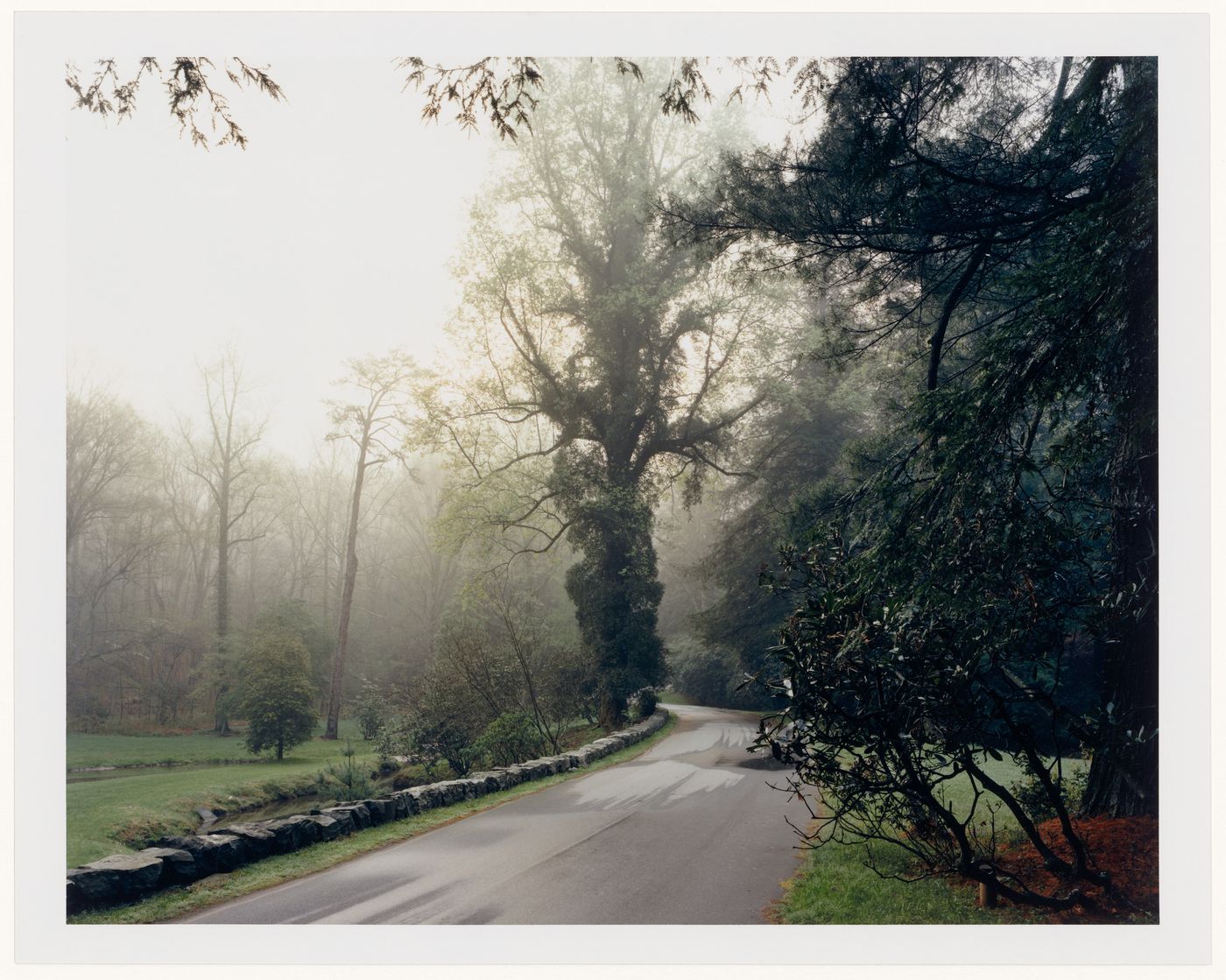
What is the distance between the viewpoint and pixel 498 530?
30.5 feet

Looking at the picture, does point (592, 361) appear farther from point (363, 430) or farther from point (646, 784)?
point (646, 784)

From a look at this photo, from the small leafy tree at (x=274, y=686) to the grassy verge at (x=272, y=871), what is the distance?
266 cm

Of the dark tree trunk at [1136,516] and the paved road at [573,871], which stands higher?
the dark tree trunk at [1136,516]

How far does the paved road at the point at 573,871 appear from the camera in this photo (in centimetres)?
338

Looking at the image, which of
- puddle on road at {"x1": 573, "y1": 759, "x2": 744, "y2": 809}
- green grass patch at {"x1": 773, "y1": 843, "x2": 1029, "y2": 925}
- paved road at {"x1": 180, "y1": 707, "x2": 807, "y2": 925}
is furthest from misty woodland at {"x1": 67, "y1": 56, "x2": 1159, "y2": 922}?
puddle on road at {"x1": 573, "y1": 759, "x2": 744, "y2": 809}

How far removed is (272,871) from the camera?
383cm

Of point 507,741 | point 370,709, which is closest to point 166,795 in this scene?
point 370,709

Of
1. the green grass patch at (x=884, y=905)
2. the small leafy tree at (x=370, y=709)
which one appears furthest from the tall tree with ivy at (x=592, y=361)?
the green grass patch at (x=884, y=905)

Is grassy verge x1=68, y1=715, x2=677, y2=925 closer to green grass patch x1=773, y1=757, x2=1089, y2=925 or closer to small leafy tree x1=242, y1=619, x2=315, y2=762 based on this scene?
green grass patch x1=773, y1=757, x2=1089, y2=925

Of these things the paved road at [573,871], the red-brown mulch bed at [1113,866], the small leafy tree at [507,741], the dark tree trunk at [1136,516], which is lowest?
the small leafy tree at [507,741]

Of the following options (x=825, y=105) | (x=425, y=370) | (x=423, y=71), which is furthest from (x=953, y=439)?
(x=425, y=370)

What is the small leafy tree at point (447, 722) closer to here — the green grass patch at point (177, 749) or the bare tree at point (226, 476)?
the green grass patch at point (177, 749)

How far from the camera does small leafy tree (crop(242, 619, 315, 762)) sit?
23.7ft

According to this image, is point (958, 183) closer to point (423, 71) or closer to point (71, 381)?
point (423, 71)
